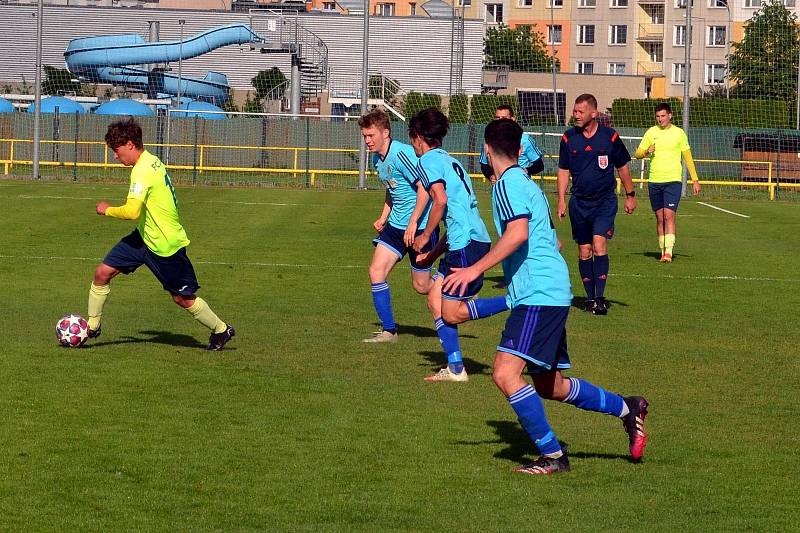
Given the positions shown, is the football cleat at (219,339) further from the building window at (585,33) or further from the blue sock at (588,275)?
the building window at (585,33)

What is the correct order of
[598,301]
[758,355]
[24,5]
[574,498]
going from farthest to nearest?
[24,5]
[598,301]
[758,355]
[574,498]

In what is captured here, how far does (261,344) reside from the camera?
1132 centimetres

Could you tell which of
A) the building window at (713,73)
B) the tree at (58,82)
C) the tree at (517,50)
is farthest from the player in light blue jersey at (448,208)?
the building window at (713,73)

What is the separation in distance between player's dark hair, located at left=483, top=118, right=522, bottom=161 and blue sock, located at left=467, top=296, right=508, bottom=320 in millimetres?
1483

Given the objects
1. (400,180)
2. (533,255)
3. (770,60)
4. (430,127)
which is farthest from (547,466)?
(770,60)

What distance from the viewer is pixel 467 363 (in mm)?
10688

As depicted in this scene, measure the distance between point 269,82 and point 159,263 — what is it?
49254 millimetres

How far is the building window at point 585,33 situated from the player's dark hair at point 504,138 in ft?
272

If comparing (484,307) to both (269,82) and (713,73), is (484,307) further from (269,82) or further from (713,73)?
(713,73)

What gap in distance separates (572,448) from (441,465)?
2.98ft

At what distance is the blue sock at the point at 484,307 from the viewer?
8.16 m

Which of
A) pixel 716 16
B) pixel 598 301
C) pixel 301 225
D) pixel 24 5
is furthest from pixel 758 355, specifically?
pixel 716 16

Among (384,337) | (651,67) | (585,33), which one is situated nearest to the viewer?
(384,337)

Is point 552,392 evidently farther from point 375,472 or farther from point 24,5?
point 24,5
